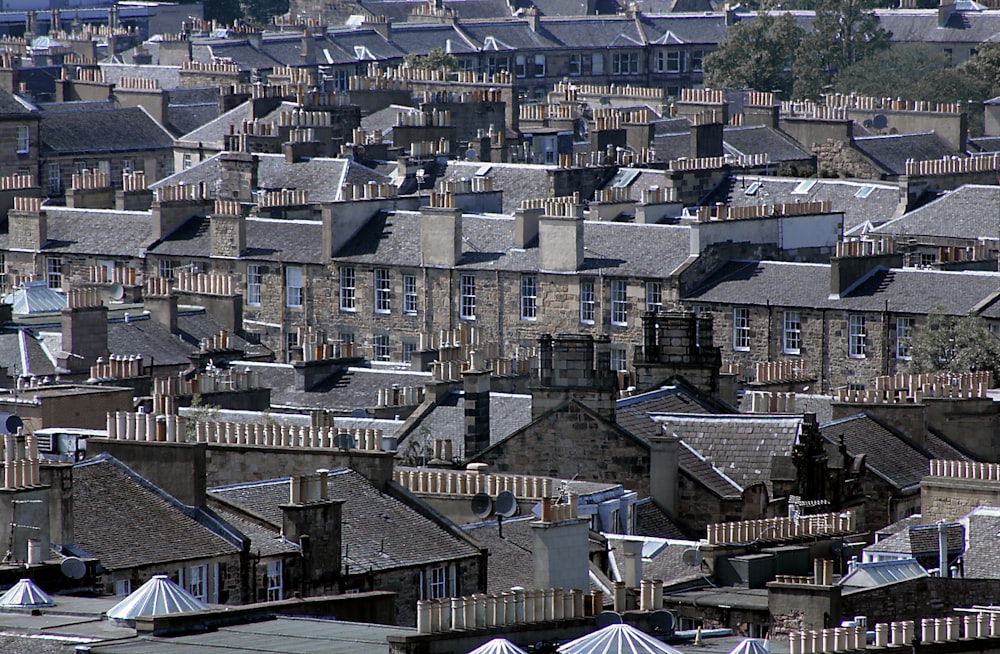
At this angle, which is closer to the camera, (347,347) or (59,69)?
(347,347)

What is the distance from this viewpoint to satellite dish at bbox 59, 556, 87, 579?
112 ft

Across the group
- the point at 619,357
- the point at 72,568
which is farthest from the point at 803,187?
the point at 72,568

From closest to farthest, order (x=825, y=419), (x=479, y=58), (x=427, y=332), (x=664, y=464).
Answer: (x=664, y=464) → (x=825, y=419) → (x=427, y=332) → (x=479, y=58)

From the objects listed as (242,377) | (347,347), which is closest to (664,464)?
(242,377)

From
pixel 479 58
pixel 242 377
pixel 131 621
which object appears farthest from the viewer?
pixel 479 58

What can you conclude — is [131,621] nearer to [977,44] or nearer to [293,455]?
[293,455]

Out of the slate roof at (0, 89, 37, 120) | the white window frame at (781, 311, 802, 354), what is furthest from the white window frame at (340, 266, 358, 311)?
the slate roof at (0, 89, 37, 120)

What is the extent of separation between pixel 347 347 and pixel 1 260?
23826mm

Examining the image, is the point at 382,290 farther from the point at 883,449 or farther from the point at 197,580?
the point at 197,580

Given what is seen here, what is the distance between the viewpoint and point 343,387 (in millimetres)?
64250

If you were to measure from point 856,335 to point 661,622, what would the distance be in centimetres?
4534

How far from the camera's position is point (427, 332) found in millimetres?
84000

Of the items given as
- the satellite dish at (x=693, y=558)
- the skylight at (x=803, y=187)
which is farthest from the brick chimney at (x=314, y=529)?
the skylight at (x=803, y=187)

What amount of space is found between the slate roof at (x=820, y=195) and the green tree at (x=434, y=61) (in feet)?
180
